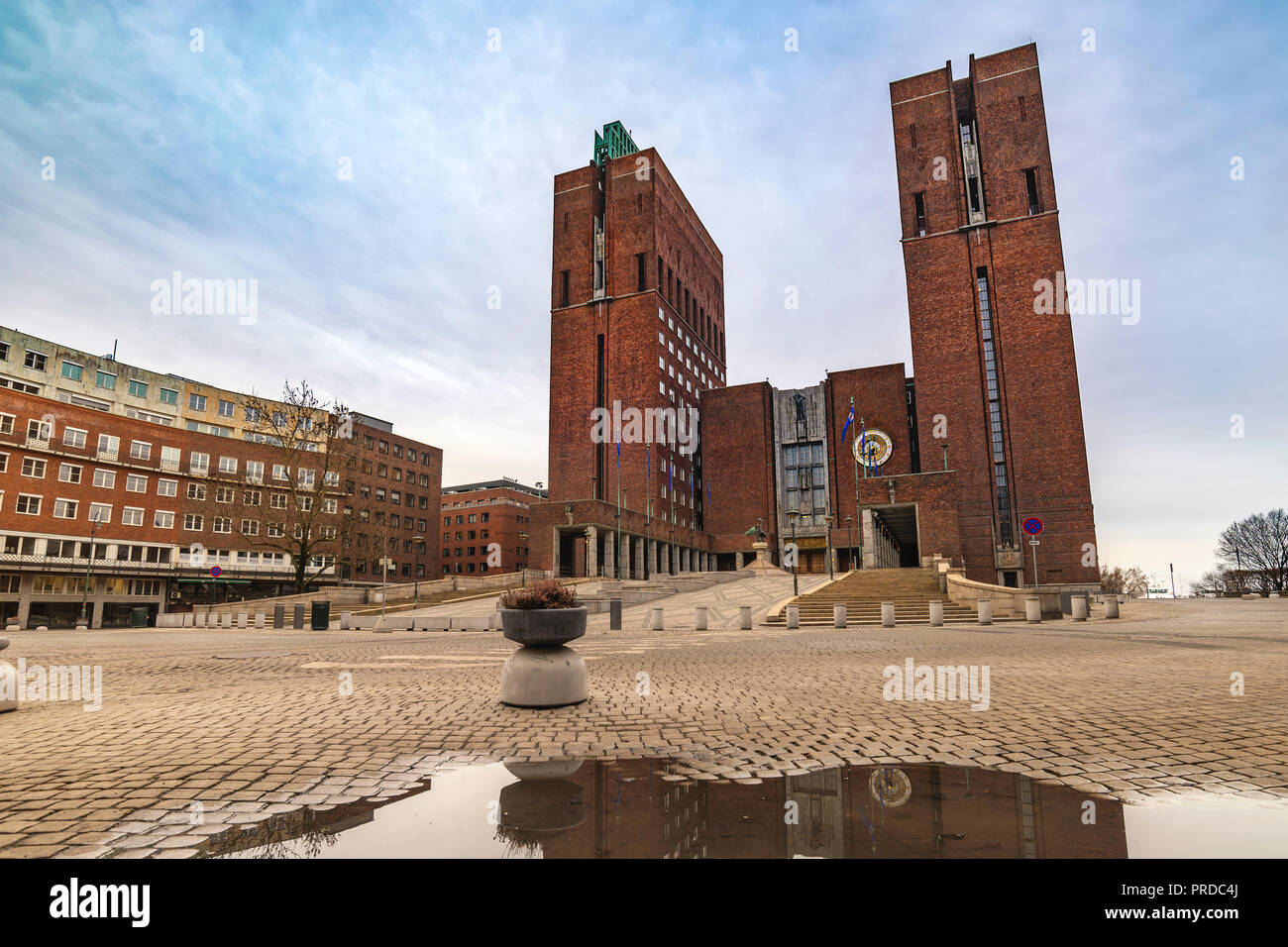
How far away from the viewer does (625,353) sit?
68500 millimetres

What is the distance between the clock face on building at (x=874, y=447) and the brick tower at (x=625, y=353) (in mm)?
18782

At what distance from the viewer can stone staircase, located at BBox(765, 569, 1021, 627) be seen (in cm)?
2406

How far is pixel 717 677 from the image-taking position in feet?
31.4

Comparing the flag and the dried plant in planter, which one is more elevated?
the flag

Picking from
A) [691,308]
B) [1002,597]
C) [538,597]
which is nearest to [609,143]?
[691,308]

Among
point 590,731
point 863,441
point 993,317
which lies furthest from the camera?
point 863,441

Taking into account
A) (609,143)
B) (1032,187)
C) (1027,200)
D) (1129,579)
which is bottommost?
(1129,579)

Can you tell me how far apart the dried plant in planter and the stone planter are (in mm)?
82

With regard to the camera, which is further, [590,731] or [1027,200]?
[1027,200]

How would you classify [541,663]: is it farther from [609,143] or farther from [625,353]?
[609,143]

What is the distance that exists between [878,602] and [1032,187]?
162 ft

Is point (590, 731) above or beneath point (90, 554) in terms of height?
beneath

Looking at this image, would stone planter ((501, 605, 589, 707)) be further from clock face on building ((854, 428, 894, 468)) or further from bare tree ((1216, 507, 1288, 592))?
bare tree ((1216, 507, 1288, 592))

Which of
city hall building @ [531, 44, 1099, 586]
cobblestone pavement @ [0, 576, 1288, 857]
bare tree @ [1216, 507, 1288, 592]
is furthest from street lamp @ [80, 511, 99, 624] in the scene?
bare tree @ [1216, 507, 1288, 592]
